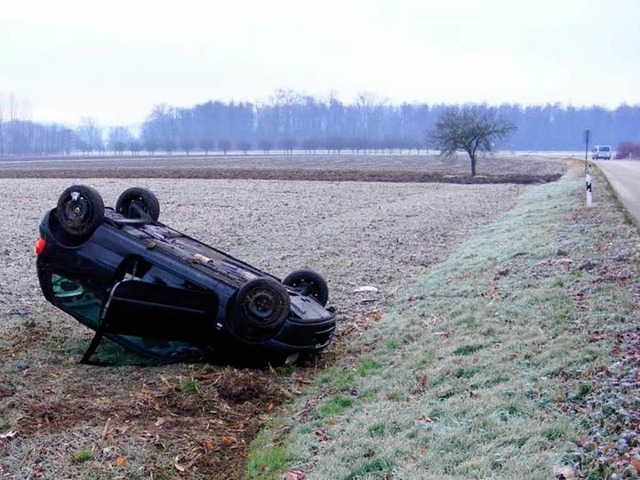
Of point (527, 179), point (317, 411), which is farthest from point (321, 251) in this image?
point (527, 179)

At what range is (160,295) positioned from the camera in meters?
6.29

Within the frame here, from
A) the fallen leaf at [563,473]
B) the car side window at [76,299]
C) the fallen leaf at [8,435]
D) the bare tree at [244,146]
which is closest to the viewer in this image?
the fallen leaf at [563,473]

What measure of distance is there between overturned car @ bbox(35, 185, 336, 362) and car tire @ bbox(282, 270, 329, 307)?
0.65 meters

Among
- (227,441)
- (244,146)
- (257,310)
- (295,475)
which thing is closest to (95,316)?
(257,310)

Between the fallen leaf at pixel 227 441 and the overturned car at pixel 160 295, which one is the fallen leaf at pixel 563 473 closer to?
the fallen leaf at pixel 227 441

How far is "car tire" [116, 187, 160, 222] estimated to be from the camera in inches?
334

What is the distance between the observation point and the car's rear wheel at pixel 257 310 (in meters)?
6.34

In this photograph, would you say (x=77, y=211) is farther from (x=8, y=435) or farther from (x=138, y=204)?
(x=8, y=435)

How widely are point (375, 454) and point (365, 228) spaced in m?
13.0

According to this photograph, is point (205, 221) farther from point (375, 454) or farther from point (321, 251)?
point (375, 454)

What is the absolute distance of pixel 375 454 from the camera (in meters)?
4.69

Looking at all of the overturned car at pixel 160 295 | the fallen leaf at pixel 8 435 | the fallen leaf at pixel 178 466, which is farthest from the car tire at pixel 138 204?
the fallen leaf at pixel 178 466

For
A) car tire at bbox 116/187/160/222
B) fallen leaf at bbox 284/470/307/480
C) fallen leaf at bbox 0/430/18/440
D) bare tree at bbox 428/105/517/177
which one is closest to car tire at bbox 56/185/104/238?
car tire at bbox 116/187/160/222

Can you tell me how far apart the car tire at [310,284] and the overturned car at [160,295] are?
2.12 ft
